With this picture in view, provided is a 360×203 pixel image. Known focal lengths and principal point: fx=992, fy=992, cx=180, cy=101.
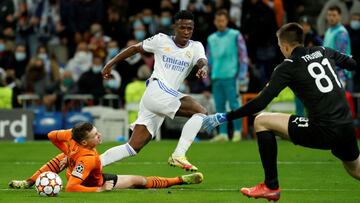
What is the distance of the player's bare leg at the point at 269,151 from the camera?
388 inches

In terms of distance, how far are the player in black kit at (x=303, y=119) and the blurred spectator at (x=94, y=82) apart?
1328 cm

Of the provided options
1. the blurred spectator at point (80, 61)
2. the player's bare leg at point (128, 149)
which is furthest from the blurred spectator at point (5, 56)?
the player's bare leg at point (128, 149)

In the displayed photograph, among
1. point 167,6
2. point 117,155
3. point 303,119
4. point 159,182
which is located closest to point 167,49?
point 117,155

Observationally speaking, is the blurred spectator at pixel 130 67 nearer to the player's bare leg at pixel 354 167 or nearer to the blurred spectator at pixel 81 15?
the blurred spectator at pixel 81 15

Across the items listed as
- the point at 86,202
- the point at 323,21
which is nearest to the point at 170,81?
the point at 86,202

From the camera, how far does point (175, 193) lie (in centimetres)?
1113

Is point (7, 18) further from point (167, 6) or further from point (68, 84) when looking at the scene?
point (167, 6)

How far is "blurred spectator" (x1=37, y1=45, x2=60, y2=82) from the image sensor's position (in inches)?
945

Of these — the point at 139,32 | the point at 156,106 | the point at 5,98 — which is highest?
the point at 139,32

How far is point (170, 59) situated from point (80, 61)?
11.9 m

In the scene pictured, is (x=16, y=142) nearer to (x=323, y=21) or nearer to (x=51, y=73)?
(x=51, y=73)

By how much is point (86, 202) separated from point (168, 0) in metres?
15.3

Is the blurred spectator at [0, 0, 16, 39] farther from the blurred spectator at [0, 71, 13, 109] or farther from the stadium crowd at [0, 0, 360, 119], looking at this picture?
the blurred spectator at [0, 71, 13, 109]

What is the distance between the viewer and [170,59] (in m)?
12.8
